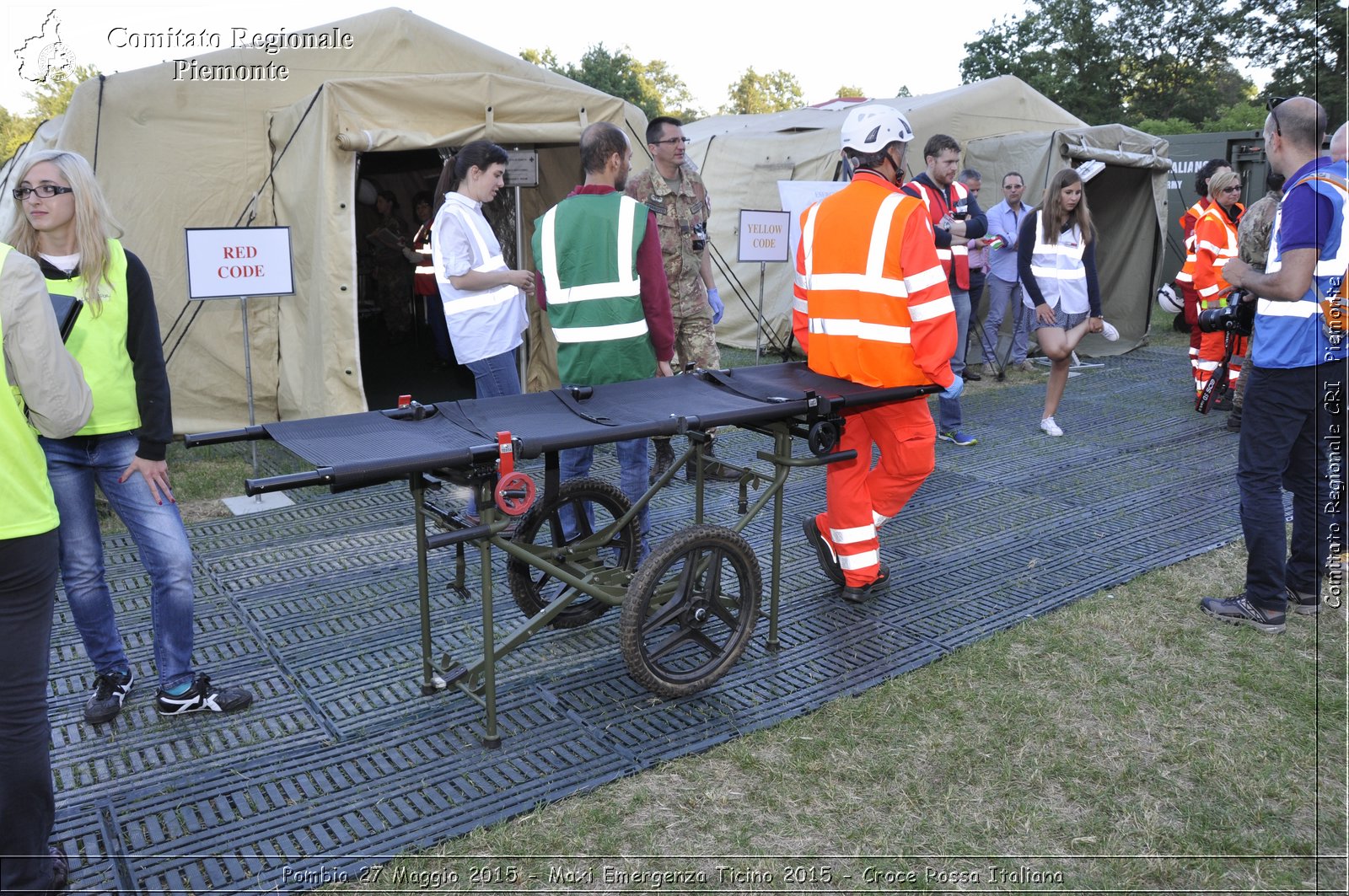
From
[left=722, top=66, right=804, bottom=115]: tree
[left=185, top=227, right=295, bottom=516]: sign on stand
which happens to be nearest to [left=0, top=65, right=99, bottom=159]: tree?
[left=185, top=227, right=295, bottom=516]: sign on stand

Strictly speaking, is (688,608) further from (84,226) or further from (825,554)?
(84,226)

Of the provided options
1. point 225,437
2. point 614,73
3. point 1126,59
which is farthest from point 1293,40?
point 225,437

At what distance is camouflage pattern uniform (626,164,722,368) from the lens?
6.36 m

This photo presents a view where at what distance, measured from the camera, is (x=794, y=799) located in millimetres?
3109

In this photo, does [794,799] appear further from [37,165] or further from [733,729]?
[37,165]

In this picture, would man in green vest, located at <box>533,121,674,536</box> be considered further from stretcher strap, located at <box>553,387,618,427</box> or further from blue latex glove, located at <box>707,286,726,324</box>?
blue latex glove, located at <box>707,286,726,324</box>

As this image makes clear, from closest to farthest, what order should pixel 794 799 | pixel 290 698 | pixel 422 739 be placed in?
pixel 794 799
pixel 422 739
pixel 290 698

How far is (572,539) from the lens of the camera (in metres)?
4.34

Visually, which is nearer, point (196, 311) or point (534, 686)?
point (534, 686)

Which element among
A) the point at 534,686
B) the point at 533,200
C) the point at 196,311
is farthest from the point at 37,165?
the point at 533,200

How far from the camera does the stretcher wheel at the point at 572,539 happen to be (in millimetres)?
4062

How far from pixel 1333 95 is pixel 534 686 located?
13.5 feet

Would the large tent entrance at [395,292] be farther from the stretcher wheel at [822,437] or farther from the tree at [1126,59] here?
the tree at [1126,59]

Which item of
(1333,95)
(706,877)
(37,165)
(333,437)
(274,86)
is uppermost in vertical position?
(274,86)
